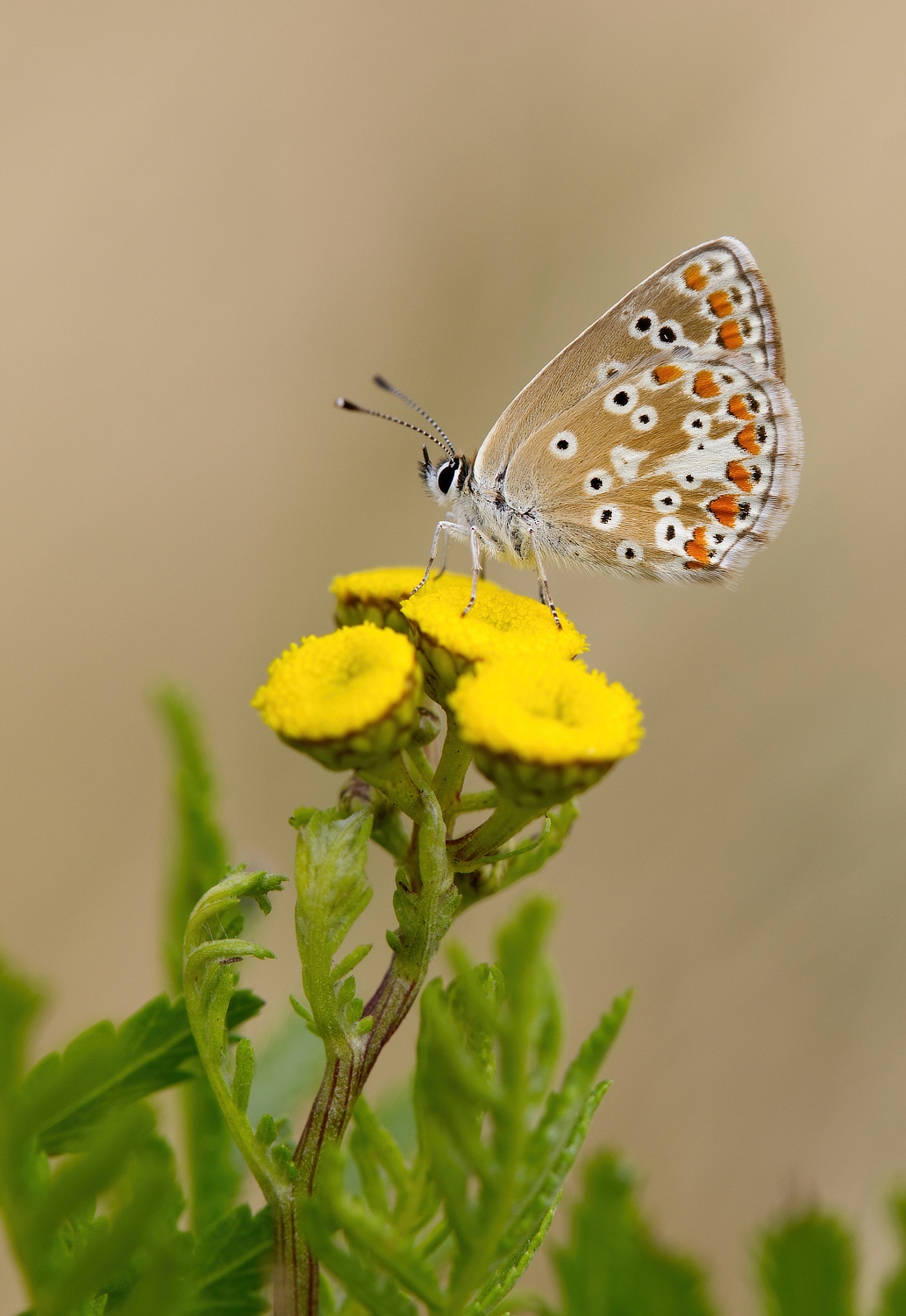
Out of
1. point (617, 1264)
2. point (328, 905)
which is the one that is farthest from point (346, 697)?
point (617, 1264)

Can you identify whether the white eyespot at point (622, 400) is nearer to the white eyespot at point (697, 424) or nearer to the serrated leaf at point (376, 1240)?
the white eyespot at point (697, 424)

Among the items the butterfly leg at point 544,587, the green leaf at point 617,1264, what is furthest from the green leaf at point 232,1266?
the butterfly leg at point 544,587

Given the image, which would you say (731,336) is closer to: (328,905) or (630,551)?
(630,551)

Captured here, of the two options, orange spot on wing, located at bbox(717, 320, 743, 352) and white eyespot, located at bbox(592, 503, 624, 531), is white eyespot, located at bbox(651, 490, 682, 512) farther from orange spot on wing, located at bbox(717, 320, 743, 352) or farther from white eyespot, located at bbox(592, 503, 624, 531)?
orange spot on wing, located at bbox(717, 320, 743, 352)

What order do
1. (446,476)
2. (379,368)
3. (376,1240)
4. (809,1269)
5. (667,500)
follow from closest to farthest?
(376,1240) → (809,1269) → (667,500) → (446,476) → (379,368)

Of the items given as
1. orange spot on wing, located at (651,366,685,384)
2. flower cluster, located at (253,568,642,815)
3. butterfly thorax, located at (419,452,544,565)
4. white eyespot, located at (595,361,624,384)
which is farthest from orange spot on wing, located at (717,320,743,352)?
flower cluster, located at (253,568,642,815)
